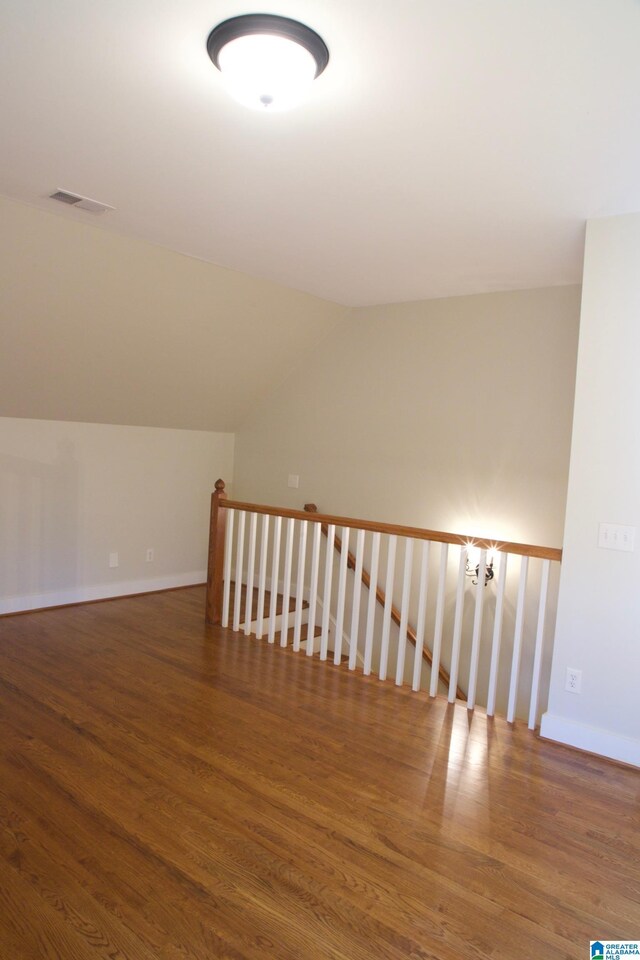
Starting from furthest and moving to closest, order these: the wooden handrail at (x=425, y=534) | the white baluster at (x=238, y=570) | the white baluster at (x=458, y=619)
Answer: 1. the white baluster at (x=238, y=570)
2. the white baluster at (x=458, y=619)
3. the wooden handrail at (x=425, y=534)

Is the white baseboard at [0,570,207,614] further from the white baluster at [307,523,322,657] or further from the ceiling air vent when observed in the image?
the ceiling air vent

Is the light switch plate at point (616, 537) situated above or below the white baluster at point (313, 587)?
above

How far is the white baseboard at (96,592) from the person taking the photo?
489cm

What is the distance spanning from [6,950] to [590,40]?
2.99 meters

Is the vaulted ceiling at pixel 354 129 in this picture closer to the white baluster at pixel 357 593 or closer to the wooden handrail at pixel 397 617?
the white baluster at pixel 357 593

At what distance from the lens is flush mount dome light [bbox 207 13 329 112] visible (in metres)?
1.84

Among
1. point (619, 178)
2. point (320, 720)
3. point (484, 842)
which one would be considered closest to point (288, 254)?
point (619, 178)

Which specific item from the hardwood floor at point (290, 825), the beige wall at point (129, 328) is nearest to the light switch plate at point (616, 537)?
the hardwood floor at point (290, 825)

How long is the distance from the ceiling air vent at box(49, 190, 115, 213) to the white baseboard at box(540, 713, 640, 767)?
3421 millimetres

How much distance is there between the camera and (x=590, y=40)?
1.82 metres

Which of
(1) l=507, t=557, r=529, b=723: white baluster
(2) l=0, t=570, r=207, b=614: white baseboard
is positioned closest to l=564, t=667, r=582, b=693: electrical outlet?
(1) l=507, t=557, r=529, b=723: white baluster

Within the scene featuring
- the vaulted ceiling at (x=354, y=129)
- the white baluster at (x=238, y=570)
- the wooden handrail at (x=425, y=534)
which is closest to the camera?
the vaulted ceiling at (x=354, y=129)

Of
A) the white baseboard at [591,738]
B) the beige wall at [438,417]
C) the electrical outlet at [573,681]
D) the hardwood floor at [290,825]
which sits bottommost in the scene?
the hardwood floor at [290,825]

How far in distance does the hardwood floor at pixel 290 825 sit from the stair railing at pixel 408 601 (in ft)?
1.26
